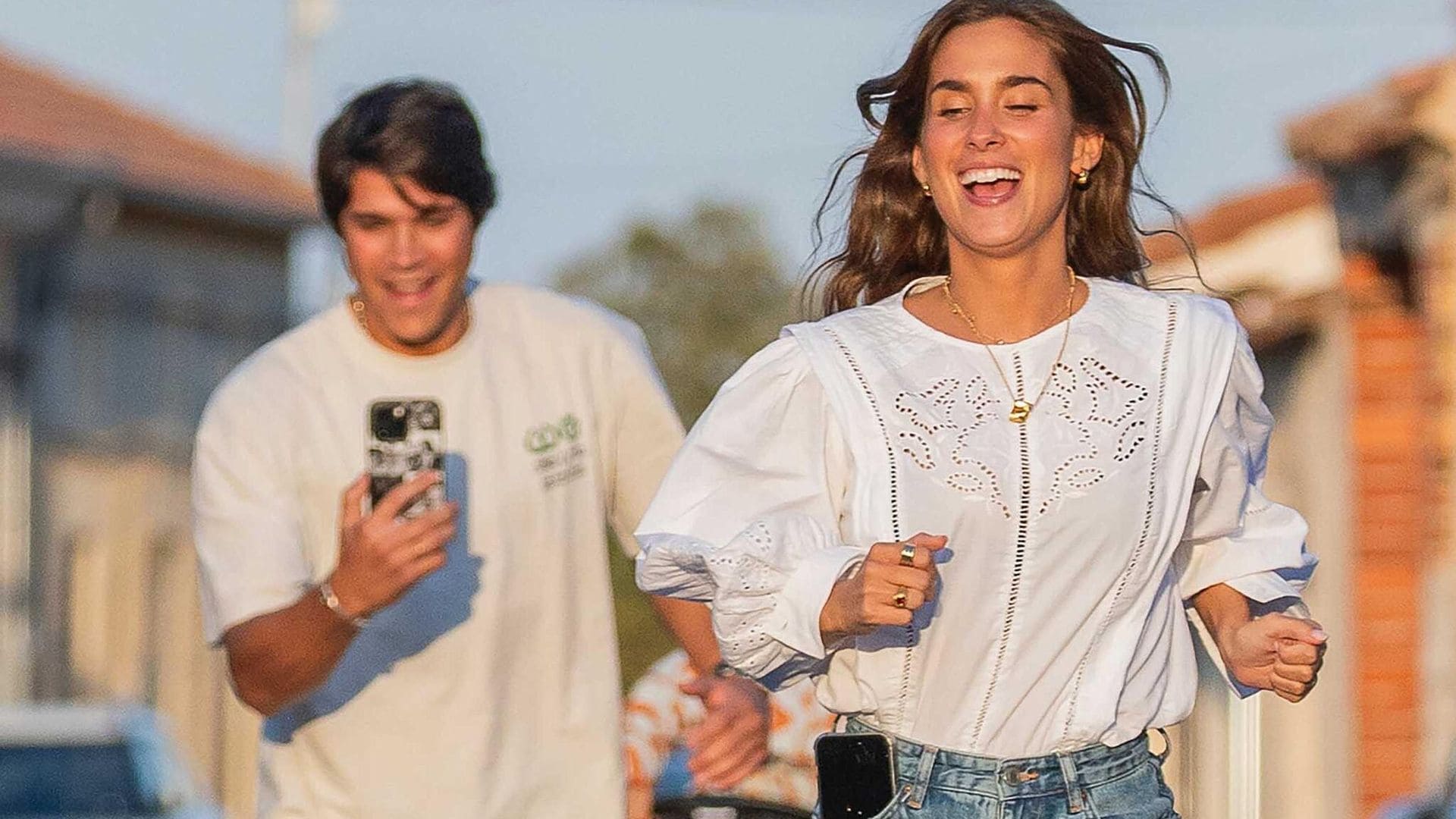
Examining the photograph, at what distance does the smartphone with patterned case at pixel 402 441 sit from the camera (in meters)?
5.84

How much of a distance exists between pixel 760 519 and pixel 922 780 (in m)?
0.43

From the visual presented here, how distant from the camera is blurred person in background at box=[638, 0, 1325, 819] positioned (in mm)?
4398

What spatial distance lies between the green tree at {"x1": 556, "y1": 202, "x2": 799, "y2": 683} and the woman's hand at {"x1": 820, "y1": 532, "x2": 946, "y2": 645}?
3782cm

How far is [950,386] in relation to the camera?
457cm

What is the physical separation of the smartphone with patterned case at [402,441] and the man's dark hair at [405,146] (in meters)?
0.39

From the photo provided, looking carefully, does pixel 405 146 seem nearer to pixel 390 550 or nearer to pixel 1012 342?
pixel 390 550

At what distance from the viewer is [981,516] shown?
4.43m

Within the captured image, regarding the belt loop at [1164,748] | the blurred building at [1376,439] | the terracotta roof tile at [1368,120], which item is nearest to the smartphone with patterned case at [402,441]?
the belt loop at [1164,748]

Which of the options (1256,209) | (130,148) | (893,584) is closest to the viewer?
(893,584)

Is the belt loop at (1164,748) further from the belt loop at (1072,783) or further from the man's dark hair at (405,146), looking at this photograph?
the man's dark hair at (405,146)

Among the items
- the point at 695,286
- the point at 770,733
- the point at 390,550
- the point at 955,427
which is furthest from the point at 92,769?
the point at 695,286

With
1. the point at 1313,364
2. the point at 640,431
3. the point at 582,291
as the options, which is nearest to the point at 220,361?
the point at 582,291

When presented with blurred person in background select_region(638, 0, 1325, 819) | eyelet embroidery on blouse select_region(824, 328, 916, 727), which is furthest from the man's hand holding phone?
eyelet embroidery on blouse select_region(824, 328, 916, 727)

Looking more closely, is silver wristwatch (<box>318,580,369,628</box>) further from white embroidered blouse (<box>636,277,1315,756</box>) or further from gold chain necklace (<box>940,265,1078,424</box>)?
gold chain necklace (<box>940,265,1078,424</box>)
